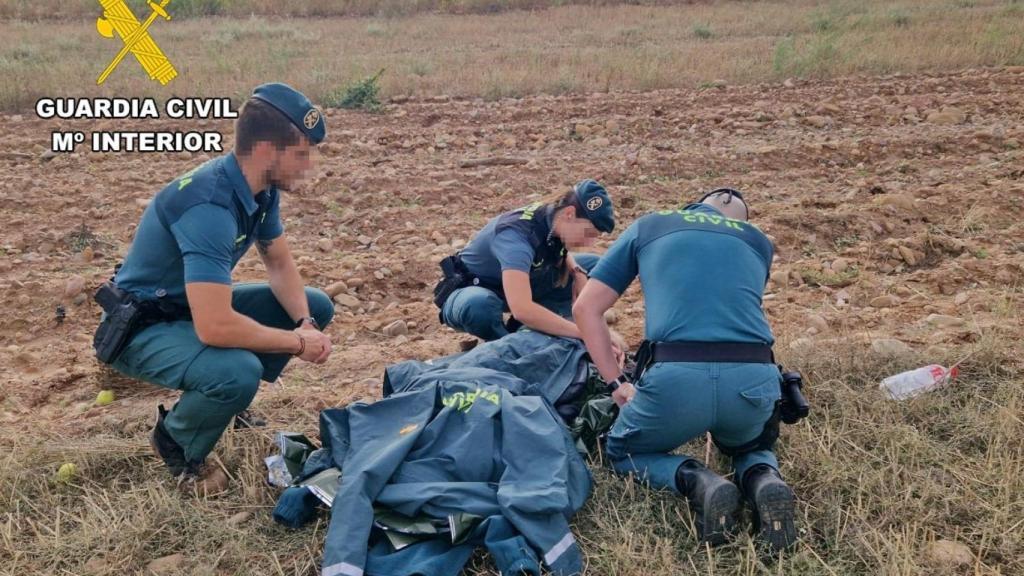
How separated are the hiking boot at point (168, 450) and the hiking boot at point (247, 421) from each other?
1.30 feet

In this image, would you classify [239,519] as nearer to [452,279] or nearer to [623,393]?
[623,393]

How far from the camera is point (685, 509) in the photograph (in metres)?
2.95

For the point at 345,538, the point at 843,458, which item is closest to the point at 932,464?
the point at 843,458

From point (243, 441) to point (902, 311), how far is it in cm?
347

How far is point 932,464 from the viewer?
3217mm

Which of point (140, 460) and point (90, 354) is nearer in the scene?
point (140, 460)

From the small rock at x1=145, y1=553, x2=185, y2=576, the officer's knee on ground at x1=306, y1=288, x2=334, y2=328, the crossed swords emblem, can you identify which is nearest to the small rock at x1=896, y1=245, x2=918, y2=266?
the officer's knee on ground at x1=306, y1=288, x2=334, y2=328

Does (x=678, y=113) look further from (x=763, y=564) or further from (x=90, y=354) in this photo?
(x=763, y=564)

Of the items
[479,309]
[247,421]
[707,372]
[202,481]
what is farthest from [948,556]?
[247,421]

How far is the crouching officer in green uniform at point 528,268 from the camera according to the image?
3.76 metres

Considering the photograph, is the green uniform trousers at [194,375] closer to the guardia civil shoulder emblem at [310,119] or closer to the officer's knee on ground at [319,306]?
the officer's knee on ground at [319,306]

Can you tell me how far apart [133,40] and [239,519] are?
13464 millimetres

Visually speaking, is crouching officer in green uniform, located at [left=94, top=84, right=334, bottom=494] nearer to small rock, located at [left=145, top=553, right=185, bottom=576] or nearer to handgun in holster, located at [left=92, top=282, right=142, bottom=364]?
handgun in holster, located at [left=92, top=282, right=142, bottom=364]

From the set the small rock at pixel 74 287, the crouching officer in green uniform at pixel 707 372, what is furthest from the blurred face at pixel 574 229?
the small rock at pixel 74 287
